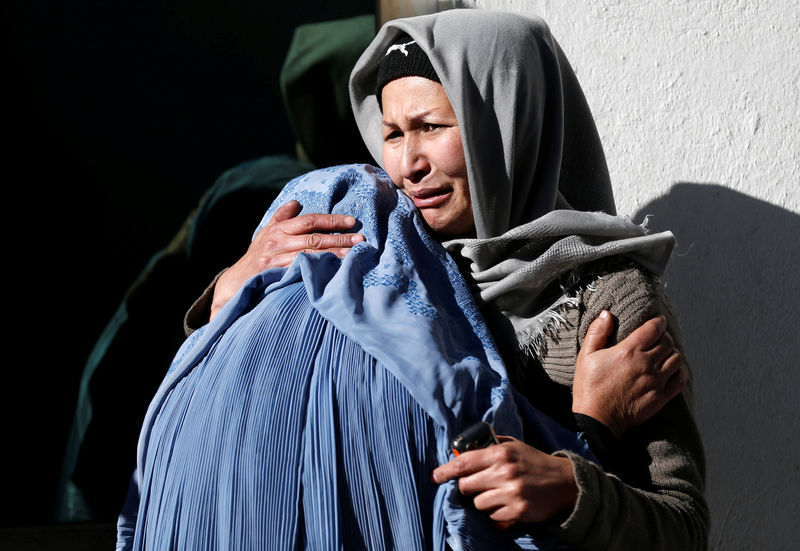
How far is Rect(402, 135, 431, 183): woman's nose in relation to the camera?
184 cm

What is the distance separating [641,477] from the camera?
1.63 metres

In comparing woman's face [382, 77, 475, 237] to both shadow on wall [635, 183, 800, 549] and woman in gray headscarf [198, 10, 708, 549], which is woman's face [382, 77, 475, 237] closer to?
woman in gray headscarf [198, 10, 708, 549]

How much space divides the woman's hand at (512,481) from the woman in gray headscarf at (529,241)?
0.20 ft

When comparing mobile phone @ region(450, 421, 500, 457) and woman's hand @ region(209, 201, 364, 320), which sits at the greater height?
woman's hand @ region(209, 201, 364, 320)

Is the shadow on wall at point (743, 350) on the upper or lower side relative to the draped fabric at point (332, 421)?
lower

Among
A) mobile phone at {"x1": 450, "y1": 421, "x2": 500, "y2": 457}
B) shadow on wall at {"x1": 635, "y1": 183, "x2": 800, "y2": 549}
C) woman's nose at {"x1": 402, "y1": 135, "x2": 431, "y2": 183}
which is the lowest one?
shadow on wall at {"x1": 635, "y1": 183, "x2": 800, "y2": 549}

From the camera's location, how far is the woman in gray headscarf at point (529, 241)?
1.62 metres

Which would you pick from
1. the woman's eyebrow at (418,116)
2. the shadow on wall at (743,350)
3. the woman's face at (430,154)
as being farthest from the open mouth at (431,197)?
the shadow on wall at (743,350)

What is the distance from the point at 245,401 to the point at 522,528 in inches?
20.6

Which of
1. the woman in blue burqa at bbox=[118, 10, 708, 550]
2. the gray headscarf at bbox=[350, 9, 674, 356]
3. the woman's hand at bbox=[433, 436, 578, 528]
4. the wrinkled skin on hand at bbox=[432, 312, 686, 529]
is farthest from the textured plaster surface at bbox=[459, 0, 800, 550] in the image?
the woman's hand at bbox=[433, 436, 578, 528]

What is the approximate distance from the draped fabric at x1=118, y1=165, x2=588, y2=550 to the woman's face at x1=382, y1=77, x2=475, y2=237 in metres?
0.24

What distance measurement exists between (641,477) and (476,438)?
41cm

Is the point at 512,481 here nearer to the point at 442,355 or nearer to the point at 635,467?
the point at 442,355

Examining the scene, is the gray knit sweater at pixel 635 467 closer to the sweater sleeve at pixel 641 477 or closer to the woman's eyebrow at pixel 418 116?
the sweater sleeve at pixel 641 477
